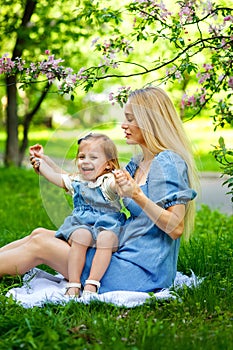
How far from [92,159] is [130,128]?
26cm

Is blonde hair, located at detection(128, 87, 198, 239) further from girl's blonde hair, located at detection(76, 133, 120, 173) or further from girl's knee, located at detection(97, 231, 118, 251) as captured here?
girl's knee, located at detection(97, 231, 118, 251)

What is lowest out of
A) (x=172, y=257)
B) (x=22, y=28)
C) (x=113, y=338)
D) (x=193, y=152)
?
(x=113, y=338)

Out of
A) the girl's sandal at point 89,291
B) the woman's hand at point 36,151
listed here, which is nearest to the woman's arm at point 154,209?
the girl's sandal at point 89,291

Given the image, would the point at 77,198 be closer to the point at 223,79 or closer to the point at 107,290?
the point at 107,290

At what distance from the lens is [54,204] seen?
4.11m

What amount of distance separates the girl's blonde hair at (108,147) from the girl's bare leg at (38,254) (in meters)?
0.50

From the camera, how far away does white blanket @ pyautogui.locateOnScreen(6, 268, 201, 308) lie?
11.9 feet

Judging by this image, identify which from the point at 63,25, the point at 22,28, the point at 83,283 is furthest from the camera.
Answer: the point at 63,25

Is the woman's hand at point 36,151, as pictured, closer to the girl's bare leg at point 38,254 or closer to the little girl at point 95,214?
the little girl at point 95,214

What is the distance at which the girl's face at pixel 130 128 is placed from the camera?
3.82 meters

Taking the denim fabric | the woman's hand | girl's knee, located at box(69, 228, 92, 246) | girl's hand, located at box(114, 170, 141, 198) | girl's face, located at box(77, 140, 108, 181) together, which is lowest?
girl's knee, located at box(69, 228, 92, 246)

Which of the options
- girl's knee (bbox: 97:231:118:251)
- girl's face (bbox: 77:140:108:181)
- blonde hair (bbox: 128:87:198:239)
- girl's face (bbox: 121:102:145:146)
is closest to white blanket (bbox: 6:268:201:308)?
girl's knee (bbox: 97:231:118:251)

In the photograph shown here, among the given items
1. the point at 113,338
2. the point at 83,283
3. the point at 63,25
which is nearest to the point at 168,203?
the point at 83,283

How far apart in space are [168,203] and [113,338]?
951mm
